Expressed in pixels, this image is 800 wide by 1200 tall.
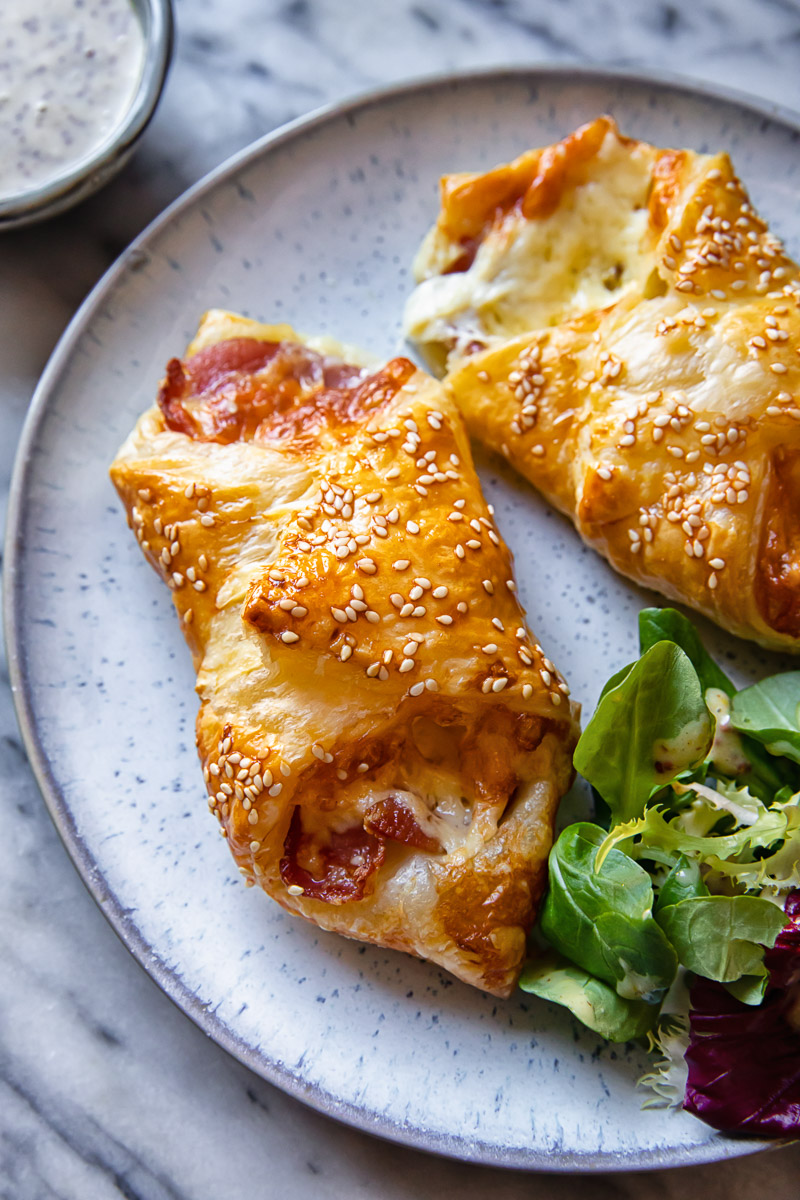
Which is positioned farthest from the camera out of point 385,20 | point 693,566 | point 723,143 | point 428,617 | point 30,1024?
point 385,20

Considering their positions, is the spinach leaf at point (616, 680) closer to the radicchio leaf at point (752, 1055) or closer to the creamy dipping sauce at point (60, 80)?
the radicchio leaf at point (752, 1055)

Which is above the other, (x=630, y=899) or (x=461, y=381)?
(x=461, y=381)

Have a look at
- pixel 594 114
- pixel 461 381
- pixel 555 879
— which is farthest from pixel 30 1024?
pixel 594 114

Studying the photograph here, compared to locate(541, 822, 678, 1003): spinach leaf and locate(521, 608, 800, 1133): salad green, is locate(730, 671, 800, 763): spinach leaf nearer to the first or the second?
locate(521, 608, 800, 1133): salad green

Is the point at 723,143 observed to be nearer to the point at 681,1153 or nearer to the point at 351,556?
the point at 351,556

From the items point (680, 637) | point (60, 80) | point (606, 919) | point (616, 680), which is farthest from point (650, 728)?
point (60, 80)

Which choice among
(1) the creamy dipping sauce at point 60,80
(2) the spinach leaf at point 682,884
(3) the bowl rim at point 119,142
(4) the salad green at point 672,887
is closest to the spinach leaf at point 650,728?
(4) the salad green at point 672,887
